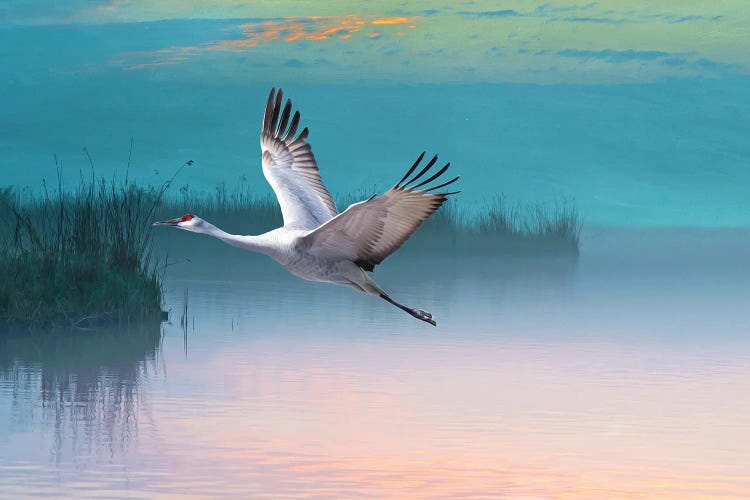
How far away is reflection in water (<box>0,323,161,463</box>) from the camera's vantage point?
33.2ft

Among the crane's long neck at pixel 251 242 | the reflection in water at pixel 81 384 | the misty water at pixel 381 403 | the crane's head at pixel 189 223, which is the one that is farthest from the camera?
the reflection in water at pixel 81 384

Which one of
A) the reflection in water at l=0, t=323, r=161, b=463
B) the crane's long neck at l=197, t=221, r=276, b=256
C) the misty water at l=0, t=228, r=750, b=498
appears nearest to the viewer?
the crane's long neck at l=197, t=221, r=276, b=256

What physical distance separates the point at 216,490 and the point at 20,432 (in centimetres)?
224

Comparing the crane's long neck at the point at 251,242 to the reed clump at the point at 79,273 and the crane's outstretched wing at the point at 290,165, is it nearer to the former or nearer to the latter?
the crane's outstretched wing at the point at 290,165

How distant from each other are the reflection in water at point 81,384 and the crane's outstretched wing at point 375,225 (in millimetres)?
2869

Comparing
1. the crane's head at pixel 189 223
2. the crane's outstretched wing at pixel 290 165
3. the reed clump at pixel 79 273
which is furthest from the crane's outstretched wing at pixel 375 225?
the reed clump at pixel 79 273

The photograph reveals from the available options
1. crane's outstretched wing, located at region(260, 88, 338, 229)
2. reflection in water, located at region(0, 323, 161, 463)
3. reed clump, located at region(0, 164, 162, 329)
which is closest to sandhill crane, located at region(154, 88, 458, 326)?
crane's outstretched wing, located at region(260, 88, 338, 229)

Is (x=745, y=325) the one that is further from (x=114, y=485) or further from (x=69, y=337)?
(x=114, y=485)

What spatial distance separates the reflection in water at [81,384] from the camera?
33.2 ft

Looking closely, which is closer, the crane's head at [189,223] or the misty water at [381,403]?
the crane's head at [189,223]

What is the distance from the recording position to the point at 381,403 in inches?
467

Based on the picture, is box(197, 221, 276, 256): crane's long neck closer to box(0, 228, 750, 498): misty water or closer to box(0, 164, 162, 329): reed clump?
box(0, 228, 750, 498): misty water

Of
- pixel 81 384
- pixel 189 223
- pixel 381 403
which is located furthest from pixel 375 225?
pixel 81 384

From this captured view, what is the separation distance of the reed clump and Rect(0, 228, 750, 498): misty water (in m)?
0.38
